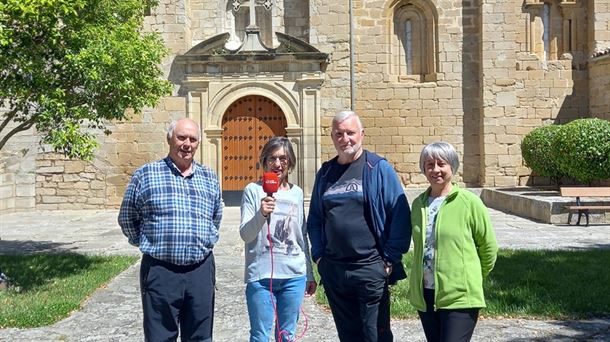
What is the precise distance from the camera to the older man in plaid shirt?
10.7 feet

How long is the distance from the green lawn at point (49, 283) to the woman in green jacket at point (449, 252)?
3466 millimetres

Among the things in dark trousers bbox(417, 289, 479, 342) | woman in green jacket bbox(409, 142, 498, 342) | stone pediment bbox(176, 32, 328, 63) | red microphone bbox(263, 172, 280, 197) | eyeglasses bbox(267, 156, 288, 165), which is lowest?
dark trousers bbox(417, 289, 479, 342)

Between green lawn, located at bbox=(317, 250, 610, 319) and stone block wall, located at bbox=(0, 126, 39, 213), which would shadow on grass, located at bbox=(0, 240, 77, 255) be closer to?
green lawn, located at bbox=(317, 250, 610, 319)

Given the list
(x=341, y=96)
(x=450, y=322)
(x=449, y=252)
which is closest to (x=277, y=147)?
(x=449, y=252)

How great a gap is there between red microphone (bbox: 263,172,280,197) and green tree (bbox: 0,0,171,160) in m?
3.58

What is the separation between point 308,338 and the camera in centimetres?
470

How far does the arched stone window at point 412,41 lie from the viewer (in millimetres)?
15156

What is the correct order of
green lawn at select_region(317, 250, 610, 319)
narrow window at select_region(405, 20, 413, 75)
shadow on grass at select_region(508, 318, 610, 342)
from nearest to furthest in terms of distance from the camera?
shadow on grass at select_region(508, 318, 610, 342) → green lawn at select_region(317, 250, 610, 319) → narrow window at select_region(405, 20, 413, 75)

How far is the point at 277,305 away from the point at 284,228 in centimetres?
44

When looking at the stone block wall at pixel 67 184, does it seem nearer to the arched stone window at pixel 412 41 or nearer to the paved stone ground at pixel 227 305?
the paved stone ground at pixel 227 305

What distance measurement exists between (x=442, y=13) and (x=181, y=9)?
6.32 m

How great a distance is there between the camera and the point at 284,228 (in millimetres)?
3379

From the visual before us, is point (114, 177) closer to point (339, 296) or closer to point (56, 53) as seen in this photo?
point (56, 53)

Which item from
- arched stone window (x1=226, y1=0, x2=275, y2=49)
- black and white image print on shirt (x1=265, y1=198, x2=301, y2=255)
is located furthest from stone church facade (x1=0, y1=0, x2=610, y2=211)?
black and white image print on shirt (x1=265, y1=198, x2=301, y2=255)
